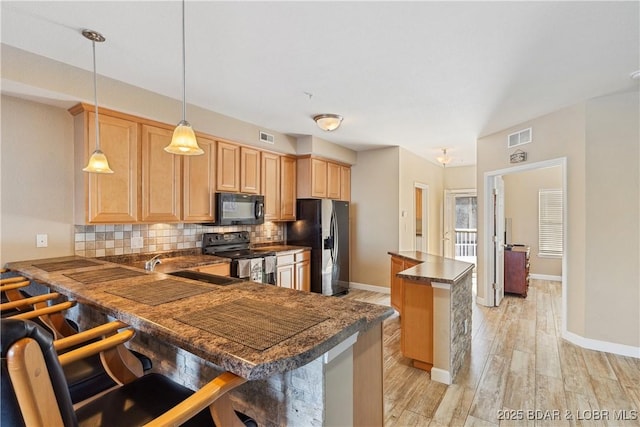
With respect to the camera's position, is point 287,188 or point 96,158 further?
point 287,188

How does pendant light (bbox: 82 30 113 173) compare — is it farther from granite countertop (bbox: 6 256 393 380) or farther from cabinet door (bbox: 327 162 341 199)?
cabinet door (bbox: 327 162 341 199)

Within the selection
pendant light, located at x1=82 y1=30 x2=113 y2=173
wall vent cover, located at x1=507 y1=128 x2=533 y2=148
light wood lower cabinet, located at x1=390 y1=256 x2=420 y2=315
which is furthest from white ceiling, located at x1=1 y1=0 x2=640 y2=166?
light wood lower cabinet, located at x1=390 y1=256 x2=420 y2=315

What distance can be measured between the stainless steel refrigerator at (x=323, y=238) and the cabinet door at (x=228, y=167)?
1.28 m

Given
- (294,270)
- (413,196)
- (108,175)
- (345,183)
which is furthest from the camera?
Result: (413,196)

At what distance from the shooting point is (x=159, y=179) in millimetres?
3154

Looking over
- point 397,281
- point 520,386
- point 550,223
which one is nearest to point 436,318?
point 520,386

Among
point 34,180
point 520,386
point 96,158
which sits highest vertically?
point 96,158

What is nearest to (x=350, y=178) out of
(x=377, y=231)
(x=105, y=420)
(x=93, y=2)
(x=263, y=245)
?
(x=377, y=231)

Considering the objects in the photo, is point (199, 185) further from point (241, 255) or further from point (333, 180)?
point (333, 180)

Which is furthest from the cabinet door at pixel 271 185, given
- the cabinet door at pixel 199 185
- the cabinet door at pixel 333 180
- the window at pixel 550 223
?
the window at pixel 550 223

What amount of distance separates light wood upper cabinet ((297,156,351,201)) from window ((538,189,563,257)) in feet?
13.7

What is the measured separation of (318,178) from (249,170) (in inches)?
49.1

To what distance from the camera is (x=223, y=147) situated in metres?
3.82

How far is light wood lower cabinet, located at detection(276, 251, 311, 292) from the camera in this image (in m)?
4.20
